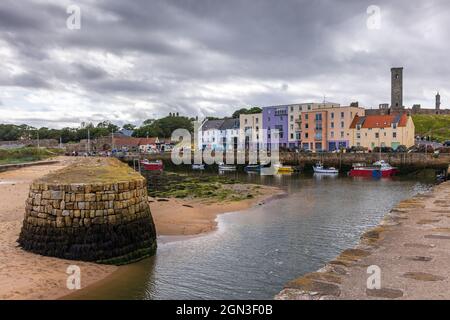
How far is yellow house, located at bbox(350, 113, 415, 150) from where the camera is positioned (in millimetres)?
78000

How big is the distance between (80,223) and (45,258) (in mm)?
1627

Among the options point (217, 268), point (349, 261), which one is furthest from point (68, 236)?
point (349, 261)

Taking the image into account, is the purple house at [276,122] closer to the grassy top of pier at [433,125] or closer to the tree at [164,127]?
the grassy top of pier at [433,125]

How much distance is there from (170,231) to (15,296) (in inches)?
387

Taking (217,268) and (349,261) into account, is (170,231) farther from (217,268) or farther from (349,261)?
(349,261)

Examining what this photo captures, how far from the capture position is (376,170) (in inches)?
2336

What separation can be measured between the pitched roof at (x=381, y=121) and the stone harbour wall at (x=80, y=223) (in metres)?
73.6

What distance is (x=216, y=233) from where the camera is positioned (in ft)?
66.7

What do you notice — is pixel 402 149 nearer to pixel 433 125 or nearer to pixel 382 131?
pixel 382 131

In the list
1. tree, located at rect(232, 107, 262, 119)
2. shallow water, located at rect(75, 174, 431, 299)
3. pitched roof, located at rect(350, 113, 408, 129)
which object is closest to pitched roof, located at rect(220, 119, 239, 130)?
tree, located at rect(232, 107, 262, 119)

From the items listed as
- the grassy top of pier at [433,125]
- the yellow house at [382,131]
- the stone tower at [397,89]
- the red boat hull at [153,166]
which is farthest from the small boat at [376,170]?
the grassy top of pier at [433,125]

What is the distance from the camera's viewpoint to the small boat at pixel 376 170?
59094 millimetres

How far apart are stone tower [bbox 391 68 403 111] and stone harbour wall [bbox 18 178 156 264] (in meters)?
106

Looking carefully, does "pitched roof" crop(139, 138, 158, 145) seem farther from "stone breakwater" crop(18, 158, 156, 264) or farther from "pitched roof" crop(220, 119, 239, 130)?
"stone breakwater" crop(18, 158, 156, 264)
